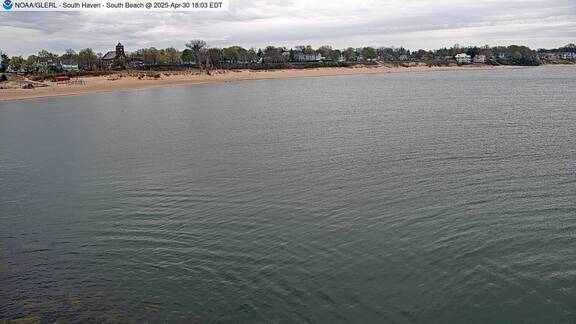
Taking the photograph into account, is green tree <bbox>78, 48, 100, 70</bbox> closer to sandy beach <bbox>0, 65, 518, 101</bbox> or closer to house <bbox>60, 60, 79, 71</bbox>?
house <bbox>60, 60, 79, 71</bbox>

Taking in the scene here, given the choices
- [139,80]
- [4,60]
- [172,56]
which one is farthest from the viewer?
[172,56]

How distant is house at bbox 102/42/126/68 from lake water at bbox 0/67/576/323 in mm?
121339

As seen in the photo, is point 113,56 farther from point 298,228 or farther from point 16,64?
point 298,228

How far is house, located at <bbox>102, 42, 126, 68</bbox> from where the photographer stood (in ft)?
476

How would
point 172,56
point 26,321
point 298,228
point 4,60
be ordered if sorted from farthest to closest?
point 172,56 < point 4,60 < point 298,228 < point 26,321

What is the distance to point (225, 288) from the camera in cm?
1260

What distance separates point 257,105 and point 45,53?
123m

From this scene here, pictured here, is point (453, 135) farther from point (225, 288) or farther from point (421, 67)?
point (421, 67)

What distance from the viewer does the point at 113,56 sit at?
15538 centimetres

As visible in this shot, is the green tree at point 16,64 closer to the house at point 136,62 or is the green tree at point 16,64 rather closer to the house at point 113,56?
the house at point 113,56

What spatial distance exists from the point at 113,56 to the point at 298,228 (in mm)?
154598

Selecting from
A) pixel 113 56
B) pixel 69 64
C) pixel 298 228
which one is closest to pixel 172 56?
pixel 113 56

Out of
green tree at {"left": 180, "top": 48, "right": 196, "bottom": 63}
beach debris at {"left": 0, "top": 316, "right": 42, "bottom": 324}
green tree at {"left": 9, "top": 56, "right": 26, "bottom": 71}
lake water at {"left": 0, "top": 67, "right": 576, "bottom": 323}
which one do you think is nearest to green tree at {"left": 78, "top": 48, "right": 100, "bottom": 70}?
green tree at {"left": 9, "top": 56, "right": 26, "bottom": 71}

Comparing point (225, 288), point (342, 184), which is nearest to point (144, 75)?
point (342, 184)
